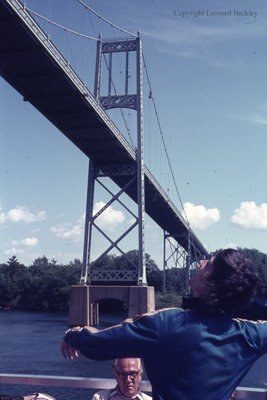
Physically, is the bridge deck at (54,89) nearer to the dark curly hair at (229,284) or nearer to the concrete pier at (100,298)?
the concrete pier at (100,298)

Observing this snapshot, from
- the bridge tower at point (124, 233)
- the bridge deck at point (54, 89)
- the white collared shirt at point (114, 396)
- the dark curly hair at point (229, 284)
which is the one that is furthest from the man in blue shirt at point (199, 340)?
the bridge tower at point (124, 233)

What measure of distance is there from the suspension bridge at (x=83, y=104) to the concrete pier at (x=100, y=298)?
894mm

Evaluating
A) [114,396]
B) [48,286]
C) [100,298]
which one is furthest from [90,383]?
[48,286]

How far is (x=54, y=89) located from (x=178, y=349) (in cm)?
2075

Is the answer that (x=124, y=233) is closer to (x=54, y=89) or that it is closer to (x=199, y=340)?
(x=54, y=89)

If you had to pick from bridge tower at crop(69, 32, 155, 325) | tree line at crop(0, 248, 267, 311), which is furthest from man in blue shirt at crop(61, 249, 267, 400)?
tree line at crop(0, 248, 267, 311)

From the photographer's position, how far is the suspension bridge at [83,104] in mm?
17250

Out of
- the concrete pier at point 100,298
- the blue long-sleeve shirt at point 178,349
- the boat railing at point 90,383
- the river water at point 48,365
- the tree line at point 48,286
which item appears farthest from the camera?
the tree line at point 48,286

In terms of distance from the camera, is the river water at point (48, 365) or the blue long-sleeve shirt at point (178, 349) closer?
the blue long-sleeve shirt at point (178, 349)

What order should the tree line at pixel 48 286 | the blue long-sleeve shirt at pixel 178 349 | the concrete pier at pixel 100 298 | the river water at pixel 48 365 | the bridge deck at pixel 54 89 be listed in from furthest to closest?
1. the tree line at pixel 48 286
2. the concrete pier at pixel 100 298
3. the bridge deck at pixel 54 89
4. the river water at pixel 48 365
5. the blue long-sleeve shirt at pixel 178 349

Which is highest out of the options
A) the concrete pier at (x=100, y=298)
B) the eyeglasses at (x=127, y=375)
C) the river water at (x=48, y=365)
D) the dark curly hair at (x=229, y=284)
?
the dark curly hair at (x=229, y=284)

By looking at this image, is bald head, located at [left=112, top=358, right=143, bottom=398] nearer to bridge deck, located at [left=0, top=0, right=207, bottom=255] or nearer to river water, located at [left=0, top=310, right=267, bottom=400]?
river water, located at [left=0, top=310, right=267, bottom=400]

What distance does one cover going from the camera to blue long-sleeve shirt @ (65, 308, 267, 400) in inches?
48.4

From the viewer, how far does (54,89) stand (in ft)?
68.0
